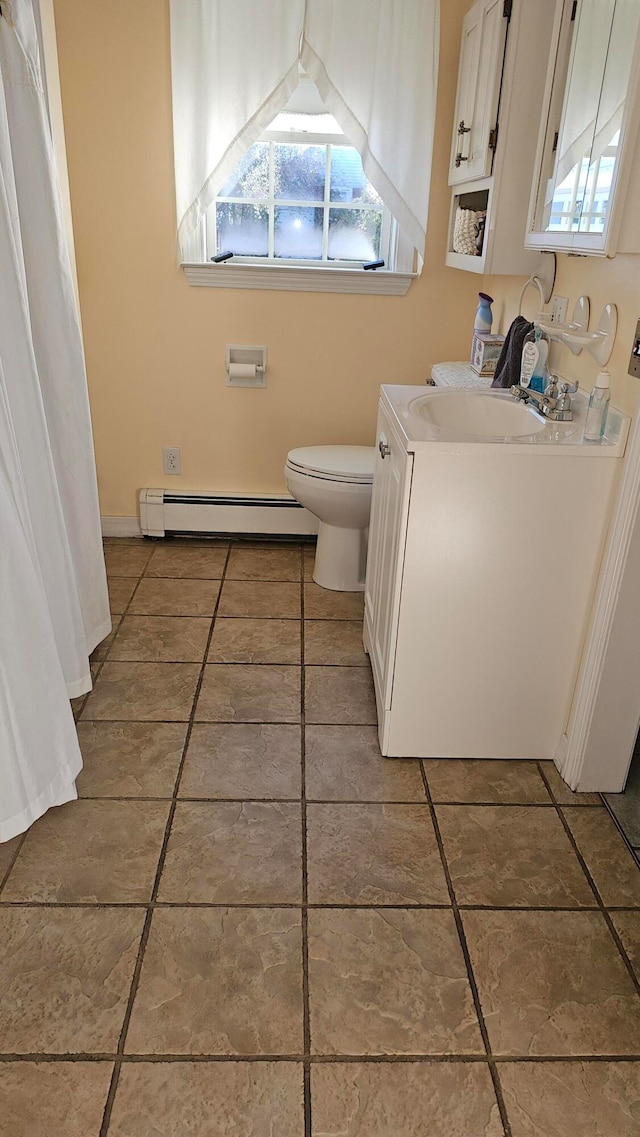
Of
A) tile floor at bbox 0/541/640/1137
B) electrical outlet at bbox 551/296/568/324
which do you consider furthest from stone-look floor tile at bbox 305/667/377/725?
electrical outlet at bbox 551/296/568/324

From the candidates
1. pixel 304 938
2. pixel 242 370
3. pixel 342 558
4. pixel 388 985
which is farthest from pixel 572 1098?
pixel 242 370

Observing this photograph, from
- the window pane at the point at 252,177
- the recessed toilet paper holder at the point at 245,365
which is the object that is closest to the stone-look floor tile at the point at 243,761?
the recessed toilet paper holder at the point at 245,365

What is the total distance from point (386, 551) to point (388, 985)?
1052 millimetres

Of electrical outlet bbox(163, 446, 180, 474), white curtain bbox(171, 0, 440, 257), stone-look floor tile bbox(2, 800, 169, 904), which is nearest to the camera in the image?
stone-look floor tile bbox(2, 800, 169, 904)

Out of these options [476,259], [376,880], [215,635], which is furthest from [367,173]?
[376,880]

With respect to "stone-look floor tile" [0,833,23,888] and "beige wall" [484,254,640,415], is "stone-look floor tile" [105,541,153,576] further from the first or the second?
"beige wall" [484,254,640,415]

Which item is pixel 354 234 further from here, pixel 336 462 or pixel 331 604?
pixel 331 604

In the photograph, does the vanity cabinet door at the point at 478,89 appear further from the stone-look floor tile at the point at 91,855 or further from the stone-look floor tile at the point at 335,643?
the stone-look floor tile at the point at 91,855

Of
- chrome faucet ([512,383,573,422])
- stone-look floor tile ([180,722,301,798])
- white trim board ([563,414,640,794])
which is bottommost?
stone-look floor tile ([180,722,301,798])

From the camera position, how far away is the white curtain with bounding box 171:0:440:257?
9.11 ft

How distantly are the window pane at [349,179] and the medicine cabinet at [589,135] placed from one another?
1099 mm

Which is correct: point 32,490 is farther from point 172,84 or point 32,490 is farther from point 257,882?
point 172,84

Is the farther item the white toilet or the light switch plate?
the white toilet

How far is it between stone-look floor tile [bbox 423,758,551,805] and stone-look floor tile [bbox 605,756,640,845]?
16cm
